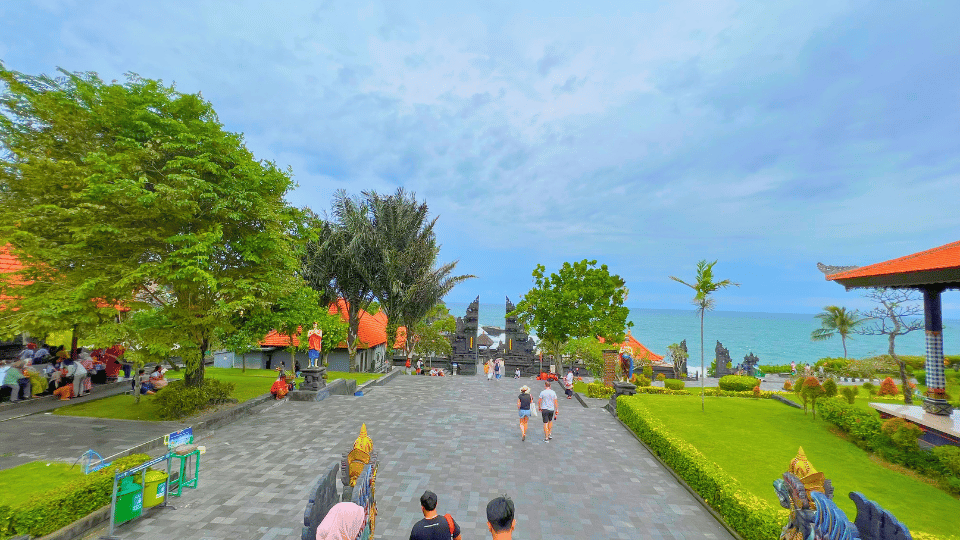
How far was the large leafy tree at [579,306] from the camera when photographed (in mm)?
28844

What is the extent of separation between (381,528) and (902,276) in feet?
57.4

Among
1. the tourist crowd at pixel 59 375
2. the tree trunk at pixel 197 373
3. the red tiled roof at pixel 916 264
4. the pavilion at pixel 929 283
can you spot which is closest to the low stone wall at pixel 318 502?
the tree trunk at pixel 197 373

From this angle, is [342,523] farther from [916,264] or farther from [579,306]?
[579,306]

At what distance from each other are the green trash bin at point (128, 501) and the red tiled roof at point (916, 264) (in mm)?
20424

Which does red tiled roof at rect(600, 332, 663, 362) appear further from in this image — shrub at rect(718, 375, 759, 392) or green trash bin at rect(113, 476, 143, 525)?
green trash bin at rect(113, 476, 143, 525)

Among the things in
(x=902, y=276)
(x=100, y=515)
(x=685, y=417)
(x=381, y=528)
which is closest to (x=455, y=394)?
(x=685, y=417)

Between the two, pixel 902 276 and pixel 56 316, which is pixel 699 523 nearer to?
pixel 902 276

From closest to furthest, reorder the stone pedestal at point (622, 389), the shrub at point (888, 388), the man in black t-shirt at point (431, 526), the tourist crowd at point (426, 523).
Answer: the tourist crowd at point (426, 523) < the man in black t-shirt at point (431, 526) < the stone pedestal at point (622, 389) < the shrub at point (888, 388)

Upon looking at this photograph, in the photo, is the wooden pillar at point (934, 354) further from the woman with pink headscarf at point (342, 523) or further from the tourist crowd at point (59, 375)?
the tourist crowd at point (59, 375)

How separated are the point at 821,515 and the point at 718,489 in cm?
296

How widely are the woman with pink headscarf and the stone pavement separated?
270 centimetres

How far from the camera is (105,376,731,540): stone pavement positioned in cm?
760

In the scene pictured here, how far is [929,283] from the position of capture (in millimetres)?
12930

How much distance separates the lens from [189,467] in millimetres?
9258
